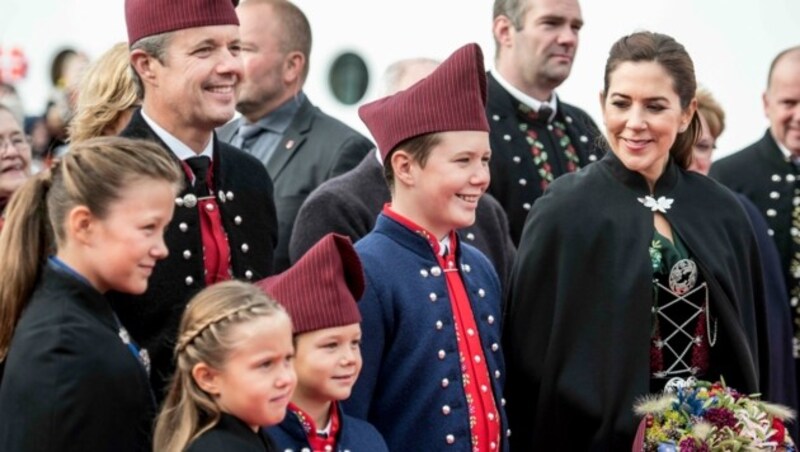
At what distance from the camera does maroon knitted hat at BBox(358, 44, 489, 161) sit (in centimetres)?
506

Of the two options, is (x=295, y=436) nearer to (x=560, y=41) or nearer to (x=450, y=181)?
(x=450, y=181)

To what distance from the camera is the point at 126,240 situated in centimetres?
431

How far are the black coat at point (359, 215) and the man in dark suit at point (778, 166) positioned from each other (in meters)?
1.42

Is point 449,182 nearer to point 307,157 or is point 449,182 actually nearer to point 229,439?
point 229,439

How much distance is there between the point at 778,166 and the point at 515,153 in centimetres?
116

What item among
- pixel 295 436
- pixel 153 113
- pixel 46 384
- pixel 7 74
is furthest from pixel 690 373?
pixel 7 74

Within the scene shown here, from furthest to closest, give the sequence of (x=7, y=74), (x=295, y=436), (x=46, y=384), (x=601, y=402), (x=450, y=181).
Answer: (x=7, y=74) → (x=601, y=402) → (x=450, y=181) → (x=295, y=436) → (x=46, y=384)

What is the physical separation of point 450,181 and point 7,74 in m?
6.65

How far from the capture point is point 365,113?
5250mm

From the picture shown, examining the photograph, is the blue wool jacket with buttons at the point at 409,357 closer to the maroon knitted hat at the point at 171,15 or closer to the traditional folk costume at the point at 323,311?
the traditional folk costume at the point at 323,311

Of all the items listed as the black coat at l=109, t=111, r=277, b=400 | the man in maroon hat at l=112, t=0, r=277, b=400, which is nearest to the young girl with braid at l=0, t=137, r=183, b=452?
the black coat at l=109, t=111, r=277, b=400

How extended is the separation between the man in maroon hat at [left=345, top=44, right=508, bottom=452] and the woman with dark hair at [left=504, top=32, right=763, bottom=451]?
13.1 inches

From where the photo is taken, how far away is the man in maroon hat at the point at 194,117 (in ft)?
16.3

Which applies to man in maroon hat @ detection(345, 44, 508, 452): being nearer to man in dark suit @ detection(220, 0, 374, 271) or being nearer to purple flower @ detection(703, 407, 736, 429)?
purple flower @ detection(703, 407, 736, 429)
